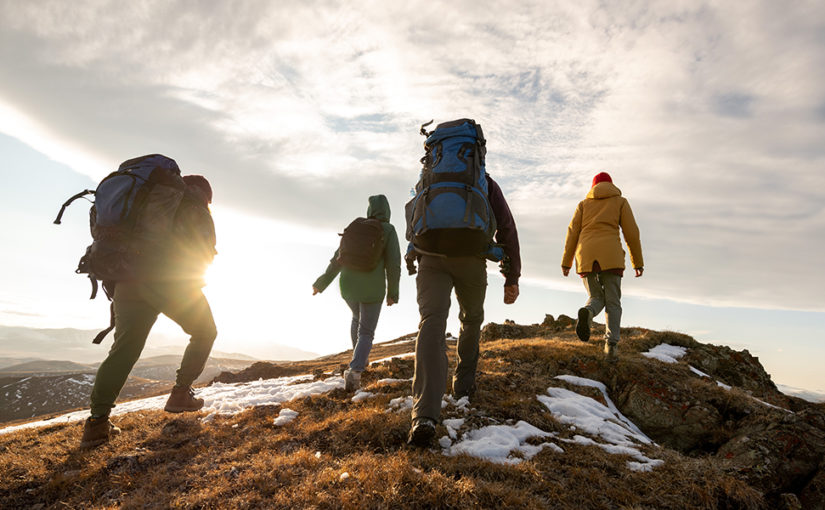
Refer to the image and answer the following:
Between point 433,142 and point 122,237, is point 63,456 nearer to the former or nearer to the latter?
point 122,237

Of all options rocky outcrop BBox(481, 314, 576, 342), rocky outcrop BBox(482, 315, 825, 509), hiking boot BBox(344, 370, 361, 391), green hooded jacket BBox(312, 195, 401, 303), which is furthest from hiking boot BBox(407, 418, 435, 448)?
rocky outcrop BBox(481, 314, 576, 342)

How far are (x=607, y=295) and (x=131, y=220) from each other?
8524mm

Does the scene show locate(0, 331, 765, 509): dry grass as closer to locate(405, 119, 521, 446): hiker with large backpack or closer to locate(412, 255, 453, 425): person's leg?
Answer: locate(412, 255, 453, 425): person's leg

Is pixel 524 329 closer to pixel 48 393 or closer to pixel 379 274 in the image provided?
pixel 379 274

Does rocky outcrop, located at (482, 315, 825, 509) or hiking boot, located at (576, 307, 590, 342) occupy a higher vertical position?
hiking boot, located at (576, 307, 590, 342)

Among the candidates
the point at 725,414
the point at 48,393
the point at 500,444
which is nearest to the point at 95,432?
the point at 500,444

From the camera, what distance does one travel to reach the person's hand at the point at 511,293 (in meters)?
5.15

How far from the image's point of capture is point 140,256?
491cm

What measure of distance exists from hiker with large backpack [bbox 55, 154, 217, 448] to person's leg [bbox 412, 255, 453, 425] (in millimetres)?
3216

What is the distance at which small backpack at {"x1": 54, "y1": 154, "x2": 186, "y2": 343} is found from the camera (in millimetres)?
4805

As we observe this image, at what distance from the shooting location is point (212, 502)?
3289 millimetres

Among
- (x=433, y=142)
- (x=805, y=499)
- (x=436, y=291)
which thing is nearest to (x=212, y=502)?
(x=436, y=291)

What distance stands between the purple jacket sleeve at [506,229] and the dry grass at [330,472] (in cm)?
200

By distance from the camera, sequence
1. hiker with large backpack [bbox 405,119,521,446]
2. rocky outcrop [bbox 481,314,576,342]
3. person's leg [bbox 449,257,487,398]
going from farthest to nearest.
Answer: rocky outcrop [bbox 481,314,576,342], person's leg [bbox 449,257,487,398], hiker with large backpack [bbox 405,119,521,446]
